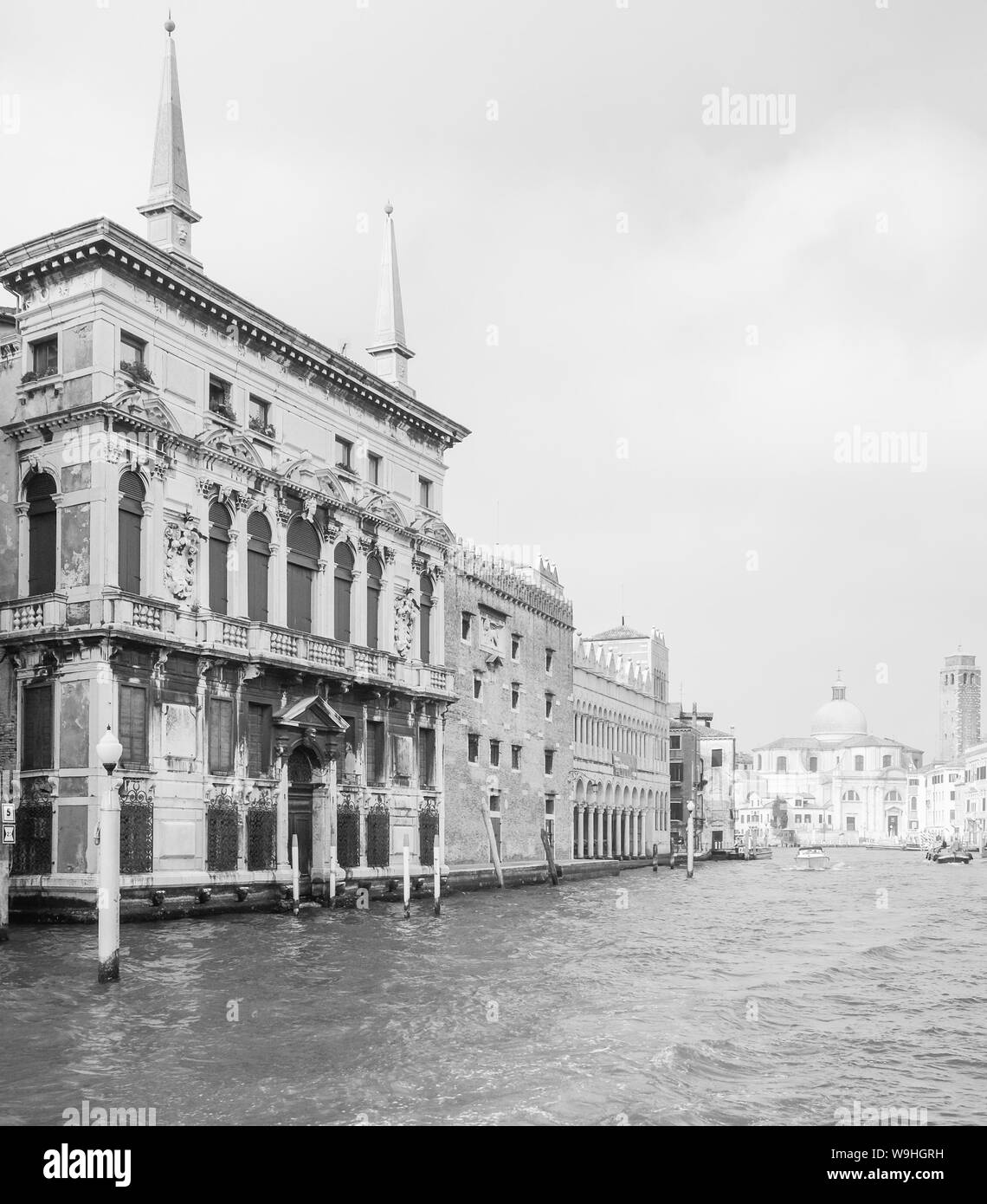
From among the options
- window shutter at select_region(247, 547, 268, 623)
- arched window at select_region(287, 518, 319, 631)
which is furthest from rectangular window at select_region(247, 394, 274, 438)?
window shutter at select_region(247, 547, 268, 623)

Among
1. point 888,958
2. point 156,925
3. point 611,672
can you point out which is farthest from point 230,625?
point 611,672

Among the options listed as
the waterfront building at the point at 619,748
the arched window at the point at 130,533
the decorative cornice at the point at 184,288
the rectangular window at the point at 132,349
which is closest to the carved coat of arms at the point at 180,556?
the arched window at the point at 130,533

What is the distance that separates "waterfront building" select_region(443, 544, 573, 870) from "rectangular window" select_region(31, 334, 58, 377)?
1520 cm

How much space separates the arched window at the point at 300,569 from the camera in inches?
1246

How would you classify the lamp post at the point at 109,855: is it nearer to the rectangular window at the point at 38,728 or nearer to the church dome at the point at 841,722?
the rectangular window at the point at 38,728

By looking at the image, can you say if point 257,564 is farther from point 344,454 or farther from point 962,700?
point 962,700

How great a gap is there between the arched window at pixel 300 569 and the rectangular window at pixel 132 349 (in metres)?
5.76

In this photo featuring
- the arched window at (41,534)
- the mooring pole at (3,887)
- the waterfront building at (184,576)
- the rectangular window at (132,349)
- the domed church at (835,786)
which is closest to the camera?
the mooring pole at (3,887)

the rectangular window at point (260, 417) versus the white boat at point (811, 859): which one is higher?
the rectangular window at point (260, 417)

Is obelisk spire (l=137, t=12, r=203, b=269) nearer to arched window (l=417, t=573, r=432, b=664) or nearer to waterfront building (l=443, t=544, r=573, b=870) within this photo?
arched window (l=417, t=573, r=432, b=664)

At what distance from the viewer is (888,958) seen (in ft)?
79.8

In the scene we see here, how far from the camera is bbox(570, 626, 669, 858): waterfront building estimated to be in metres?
61.2

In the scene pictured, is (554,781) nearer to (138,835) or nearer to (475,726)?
(475,726)

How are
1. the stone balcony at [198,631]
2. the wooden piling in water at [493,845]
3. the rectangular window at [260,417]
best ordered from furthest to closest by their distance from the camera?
the wooden piling in water at [493,845], the rectangular window at [260,417], the stone balcony at [198,631]
